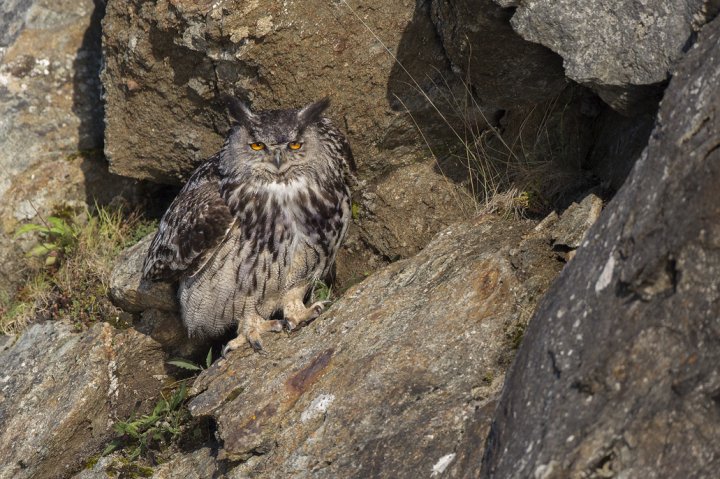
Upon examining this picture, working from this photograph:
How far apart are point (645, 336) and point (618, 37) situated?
4.97 feet

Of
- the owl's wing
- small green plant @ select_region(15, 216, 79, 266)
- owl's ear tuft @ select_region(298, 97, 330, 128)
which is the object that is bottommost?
small green plant @ select_region(15, 216, 79, 266)

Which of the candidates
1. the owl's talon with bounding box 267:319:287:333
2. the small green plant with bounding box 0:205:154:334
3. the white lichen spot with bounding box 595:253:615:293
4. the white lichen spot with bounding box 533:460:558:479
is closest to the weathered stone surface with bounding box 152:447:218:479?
the owl's talon with bounding box 267:319:287:333

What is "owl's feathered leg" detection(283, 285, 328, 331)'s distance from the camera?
485 centimetres

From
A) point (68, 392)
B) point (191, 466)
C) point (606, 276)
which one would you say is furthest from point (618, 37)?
point (68, 392)

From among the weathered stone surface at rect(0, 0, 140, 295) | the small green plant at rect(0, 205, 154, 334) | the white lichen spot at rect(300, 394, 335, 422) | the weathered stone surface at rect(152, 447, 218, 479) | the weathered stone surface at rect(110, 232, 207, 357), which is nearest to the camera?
the white lichen spot at rect(300, 394, 335, 422)

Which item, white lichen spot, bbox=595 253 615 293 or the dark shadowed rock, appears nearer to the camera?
white lichen spot, bbox=595 253 615 293

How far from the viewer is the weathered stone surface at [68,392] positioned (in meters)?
4.99

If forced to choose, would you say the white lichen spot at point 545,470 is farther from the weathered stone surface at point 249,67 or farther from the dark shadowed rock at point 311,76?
the weathered stone surface at point 249,67

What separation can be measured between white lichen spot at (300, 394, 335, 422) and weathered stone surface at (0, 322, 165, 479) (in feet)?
5.04

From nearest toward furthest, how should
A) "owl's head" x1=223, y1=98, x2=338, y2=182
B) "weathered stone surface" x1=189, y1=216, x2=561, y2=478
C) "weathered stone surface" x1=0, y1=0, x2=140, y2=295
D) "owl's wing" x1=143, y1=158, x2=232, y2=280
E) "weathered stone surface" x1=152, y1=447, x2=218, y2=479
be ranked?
"weathered stone surface" x1=189, y1=216, x2=561, y2=478, "weathered stone surface" x1=152, y1=447, x2=218, y2=479, "owl's head" x1=223, y1=98, x2=338, y2=182, "owl's wing" x1=143, y1=158, x2=232, y2=280, "weathered stone surface" x1=0, y1=0, x2=140, y2=295

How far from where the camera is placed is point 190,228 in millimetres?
4754

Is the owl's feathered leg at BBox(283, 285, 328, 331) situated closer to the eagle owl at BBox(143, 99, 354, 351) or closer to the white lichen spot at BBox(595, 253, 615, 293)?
the eagle owl at BBox(143, 99, 354, 351)

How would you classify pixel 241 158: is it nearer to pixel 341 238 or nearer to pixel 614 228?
pixel 341 238

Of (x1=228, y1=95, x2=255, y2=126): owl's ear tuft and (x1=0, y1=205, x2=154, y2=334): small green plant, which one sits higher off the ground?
(x1=228, y1=95, x2=255, y2=126): owl's ear tuft
